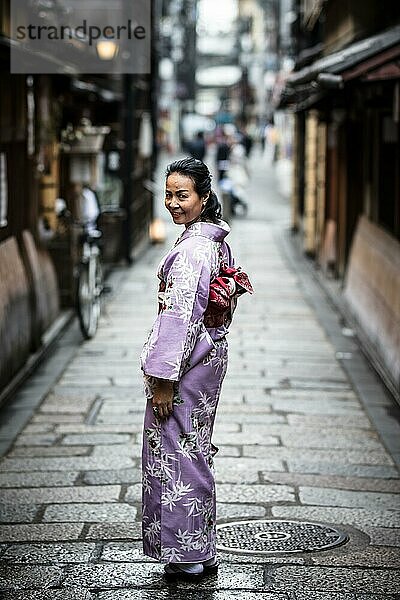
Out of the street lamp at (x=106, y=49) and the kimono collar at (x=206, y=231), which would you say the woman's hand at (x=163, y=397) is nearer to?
the kimono collar at (x=206, y=231)

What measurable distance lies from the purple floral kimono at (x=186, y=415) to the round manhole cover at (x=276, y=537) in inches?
27.5

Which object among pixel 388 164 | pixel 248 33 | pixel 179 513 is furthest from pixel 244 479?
pixel 248 33

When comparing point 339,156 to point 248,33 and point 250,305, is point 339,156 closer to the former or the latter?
point 250,305

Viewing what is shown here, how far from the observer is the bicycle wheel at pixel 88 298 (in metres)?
14.0

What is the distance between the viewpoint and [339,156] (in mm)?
20078

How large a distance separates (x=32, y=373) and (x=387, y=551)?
20.3 feet

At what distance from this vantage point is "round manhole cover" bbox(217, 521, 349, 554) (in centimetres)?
675

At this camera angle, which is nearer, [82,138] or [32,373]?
[32,373]

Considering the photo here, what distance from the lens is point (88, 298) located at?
14.3 m

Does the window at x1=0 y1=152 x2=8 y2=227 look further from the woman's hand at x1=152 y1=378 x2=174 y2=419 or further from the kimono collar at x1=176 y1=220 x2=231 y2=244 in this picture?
the woman's hand at x1=152 y1=378 x2=174 y2=419

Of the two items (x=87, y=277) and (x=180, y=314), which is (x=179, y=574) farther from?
(x=87, y=277)

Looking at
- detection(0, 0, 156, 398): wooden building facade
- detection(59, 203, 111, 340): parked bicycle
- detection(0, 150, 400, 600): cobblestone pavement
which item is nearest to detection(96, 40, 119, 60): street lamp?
detection(0, 0, 156, 398): wooden building facade

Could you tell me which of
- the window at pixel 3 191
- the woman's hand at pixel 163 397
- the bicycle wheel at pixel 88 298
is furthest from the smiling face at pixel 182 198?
the bicycle wheel at pixel 88 298

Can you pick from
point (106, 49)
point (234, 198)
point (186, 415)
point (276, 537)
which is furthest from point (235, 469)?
point (234, 198)
